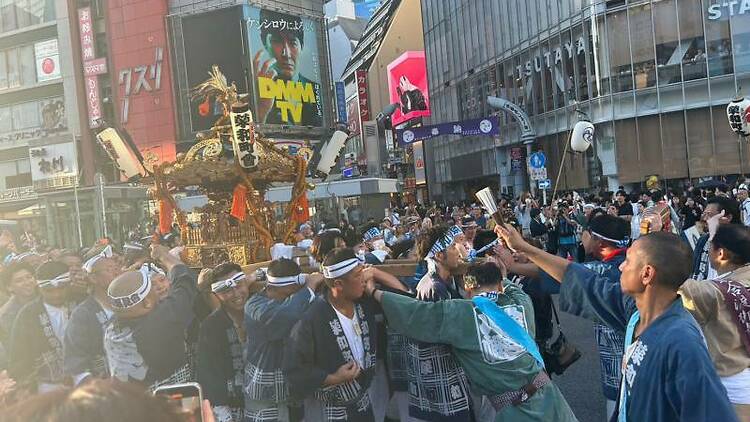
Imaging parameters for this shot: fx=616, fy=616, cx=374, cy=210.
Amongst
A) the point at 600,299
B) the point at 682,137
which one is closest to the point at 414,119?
the point at 682,137

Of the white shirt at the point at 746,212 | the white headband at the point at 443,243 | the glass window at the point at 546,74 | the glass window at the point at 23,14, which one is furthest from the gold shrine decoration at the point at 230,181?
the glass window at the point at 23,14

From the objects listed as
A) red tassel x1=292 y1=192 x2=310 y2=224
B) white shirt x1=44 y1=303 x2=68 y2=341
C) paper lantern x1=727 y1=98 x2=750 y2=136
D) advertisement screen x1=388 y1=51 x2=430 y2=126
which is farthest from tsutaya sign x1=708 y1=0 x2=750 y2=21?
white shirt x1=44 y1=303 x2=68 y2=341

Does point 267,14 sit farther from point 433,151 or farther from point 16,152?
point 16,152

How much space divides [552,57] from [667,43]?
5.28m

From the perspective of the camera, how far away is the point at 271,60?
133ft

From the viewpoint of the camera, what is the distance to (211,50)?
40.1 m

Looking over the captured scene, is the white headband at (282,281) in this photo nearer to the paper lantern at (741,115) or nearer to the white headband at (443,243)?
the white headband at (443,243)

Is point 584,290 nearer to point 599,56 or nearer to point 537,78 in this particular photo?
point 599,56

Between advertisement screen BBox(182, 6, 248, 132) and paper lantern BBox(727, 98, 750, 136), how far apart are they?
2995 cm

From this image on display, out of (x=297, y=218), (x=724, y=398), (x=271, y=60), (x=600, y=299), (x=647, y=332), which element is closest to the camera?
(x=724, y=398)

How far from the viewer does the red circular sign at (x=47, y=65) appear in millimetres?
41312

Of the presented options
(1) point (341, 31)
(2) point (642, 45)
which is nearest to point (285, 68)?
(2) point (642, 45)

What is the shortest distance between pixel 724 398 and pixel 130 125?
43.5 meters

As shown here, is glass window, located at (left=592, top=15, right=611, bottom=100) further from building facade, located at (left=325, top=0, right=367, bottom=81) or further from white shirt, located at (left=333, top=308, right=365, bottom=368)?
building facade, located at (left=325, top=0, right=367, bottom=81)
